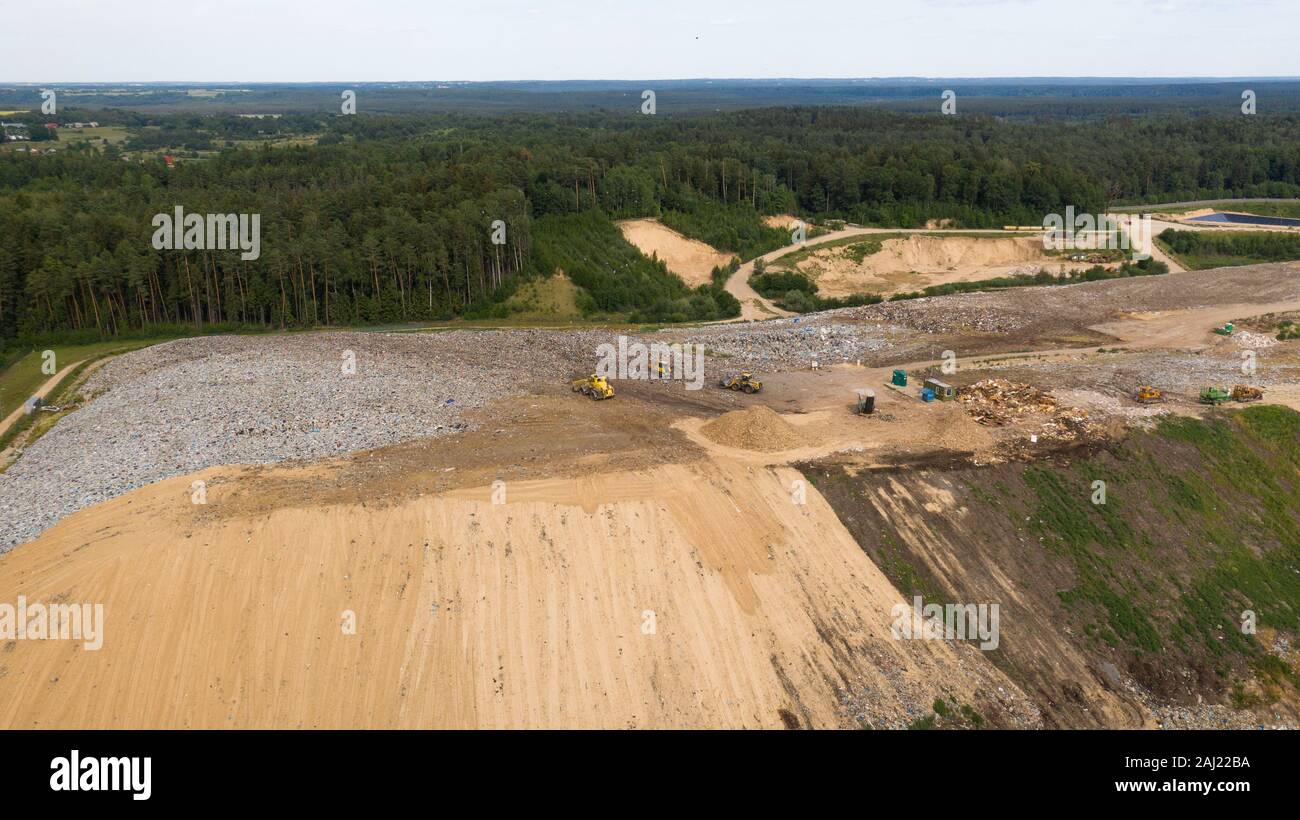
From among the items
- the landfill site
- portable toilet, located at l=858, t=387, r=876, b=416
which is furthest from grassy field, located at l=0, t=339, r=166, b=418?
portable toilet, located at l=858, t=387, r=876, b=416

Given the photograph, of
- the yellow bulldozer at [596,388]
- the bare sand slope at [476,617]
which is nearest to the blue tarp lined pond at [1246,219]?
the yellow bulldozer at [596,388]

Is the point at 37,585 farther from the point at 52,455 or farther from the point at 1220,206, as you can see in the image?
the point at 1220,206

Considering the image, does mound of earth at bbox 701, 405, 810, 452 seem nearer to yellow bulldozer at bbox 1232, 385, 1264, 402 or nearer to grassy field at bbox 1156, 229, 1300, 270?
yellow bulldozer at bbox 1232, 385, 1264, 402

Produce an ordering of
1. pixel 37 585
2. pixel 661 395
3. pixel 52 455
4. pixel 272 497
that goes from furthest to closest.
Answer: pixel 661 395 → pixel 52 455 → pixel 272 497 → pixel 37 585

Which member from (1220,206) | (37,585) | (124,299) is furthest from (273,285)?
(1220,206)

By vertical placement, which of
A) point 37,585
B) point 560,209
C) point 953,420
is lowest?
point 37,585

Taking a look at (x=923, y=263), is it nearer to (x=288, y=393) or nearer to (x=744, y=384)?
(x=744, y=384)
